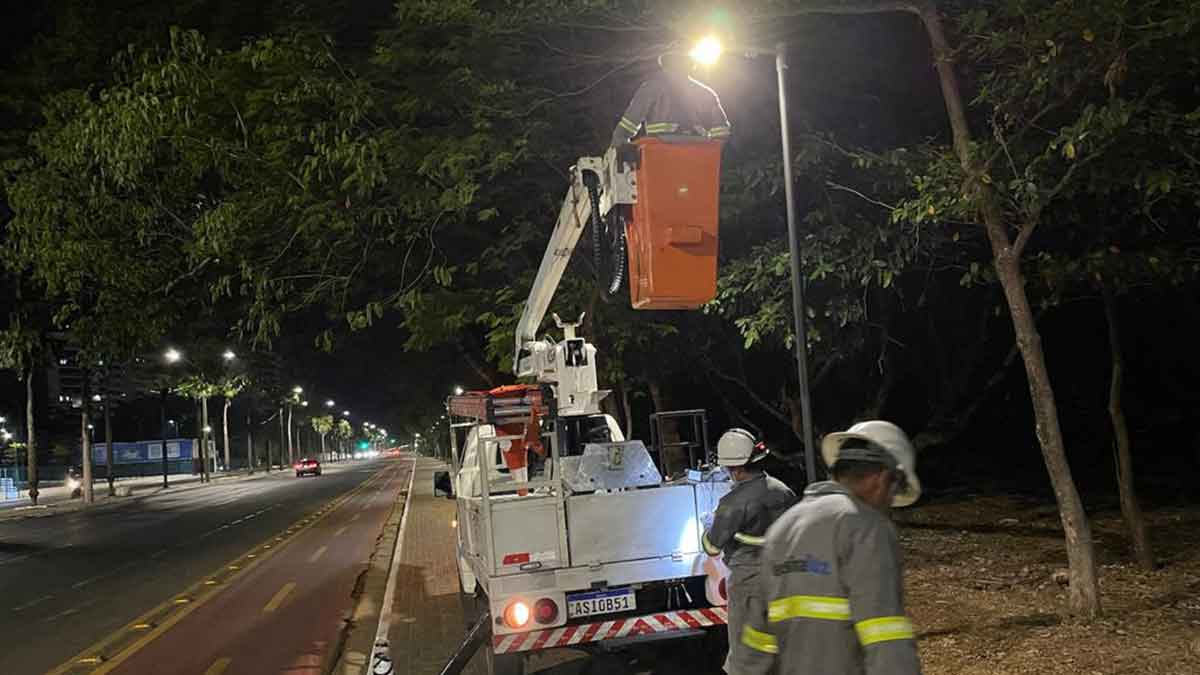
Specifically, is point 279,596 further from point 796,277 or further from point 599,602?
point 796,277

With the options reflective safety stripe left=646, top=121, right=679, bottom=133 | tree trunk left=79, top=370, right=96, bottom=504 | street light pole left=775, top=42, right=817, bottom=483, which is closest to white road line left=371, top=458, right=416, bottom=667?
reflective safety stripe left=646, top=121, right=679, bottom=133


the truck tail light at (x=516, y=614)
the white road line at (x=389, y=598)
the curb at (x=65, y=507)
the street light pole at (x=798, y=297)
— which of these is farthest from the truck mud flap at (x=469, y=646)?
the curb at (x=65, y=507)

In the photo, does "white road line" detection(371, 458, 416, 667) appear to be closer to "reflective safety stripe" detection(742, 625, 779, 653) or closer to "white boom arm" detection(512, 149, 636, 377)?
"reflective safety stripe" detection(742, 625, 779, 653)

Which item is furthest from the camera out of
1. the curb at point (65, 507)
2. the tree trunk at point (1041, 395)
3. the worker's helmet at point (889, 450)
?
the curb at point (65, 507)

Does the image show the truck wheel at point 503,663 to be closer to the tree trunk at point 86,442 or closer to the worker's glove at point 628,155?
the worker's glove at point 628,155

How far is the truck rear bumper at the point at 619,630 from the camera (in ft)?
20.7

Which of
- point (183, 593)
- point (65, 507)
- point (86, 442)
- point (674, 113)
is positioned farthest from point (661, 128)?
point (86, 442)

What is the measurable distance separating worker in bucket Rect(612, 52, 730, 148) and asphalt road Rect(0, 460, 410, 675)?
5.88 m

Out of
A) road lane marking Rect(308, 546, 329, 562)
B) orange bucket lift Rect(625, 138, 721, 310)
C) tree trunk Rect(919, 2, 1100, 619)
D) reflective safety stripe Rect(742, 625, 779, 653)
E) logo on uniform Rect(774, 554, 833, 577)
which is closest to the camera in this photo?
Result: logo on uniform Rect(774, 554, 833, 577)

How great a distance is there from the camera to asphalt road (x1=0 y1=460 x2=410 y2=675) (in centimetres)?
945

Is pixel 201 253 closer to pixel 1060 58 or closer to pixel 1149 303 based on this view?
pixel 1060 58

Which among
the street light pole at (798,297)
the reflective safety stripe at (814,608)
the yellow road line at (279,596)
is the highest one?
the street light pole at (798,297)

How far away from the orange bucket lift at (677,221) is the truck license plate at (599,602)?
2.17m

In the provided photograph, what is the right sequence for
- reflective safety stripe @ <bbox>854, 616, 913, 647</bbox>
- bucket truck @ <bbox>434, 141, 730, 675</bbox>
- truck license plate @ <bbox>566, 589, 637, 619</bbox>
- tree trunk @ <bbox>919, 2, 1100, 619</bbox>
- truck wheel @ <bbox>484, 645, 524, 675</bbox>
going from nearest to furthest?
reflective safety stripe @ <bbox>854, 616, 913, 647</bbox> < bucket truck @ <bbox>434, 141, 730, 675</bbox> < truck license plate @ <bbox>566, 589, 637, 619</bbox> < truck wheel @ <bbox>484, 645, 524, 675</bbox> < tree trunk @ <bbox>919, 2, 1100, 619</bbox>
